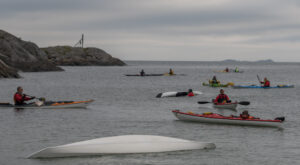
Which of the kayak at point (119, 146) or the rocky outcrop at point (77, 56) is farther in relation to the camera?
the rocky outcrop at point (77, 56)

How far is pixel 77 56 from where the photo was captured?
170 metres

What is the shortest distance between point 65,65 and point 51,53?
31.6 feet

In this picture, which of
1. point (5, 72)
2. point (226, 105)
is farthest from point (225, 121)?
point (5, 72)

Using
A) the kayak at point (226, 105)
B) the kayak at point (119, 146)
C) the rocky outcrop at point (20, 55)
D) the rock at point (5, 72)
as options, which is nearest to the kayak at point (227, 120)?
the kayak at point (119, 146)

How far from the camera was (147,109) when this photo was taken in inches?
1368

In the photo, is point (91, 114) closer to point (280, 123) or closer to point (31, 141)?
point (31, 141)

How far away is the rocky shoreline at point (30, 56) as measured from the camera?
90800 mm

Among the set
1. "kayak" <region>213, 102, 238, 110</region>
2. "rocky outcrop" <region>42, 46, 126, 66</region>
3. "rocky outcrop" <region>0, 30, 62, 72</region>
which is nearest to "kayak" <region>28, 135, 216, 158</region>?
"kayak" <region>213, 102, 238, 110</region>

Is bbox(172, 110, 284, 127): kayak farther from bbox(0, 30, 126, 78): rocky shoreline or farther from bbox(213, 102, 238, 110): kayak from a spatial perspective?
bbox(0, 30, 126, 78): rocky shoreline

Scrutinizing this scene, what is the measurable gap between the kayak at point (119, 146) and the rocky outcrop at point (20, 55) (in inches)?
3344

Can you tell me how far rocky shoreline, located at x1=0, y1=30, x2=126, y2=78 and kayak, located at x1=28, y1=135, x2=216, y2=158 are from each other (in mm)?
55830

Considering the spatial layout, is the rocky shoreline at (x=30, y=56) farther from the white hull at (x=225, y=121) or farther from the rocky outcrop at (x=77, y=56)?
the white hull at (x=225, y=121)

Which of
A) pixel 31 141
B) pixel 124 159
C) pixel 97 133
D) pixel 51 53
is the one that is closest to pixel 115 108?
pixel 97 133

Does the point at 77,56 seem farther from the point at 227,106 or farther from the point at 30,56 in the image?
the point at 227,106
